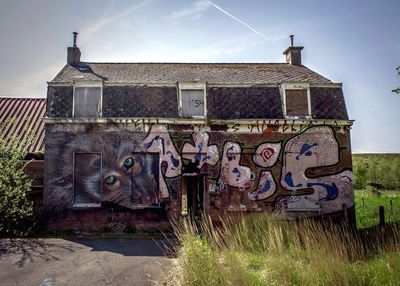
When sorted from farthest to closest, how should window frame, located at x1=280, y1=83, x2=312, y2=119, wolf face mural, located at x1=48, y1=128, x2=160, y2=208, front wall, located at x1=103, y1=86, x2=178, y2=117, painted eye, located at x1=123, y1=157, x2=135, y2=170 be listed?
window frame, located at x1=280, y1=83, x2=312, y2=119 → front wall, located at x1=103, y1=86, x2=178, y2=117 → painted eye, located at x1=123, y1=157, x2=135, y2=170 → wolf face mural, located at x1=48, y1=128, x2=160, y2=208

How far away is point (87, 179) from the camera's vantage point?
41.5 ft

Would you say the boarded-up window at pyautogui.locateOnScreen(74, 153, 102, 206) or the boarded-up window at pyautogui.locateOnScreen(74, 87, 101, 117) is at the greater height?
the boarded-up window at pyautogui.locateOnScreen(74, 87, 101, 117)

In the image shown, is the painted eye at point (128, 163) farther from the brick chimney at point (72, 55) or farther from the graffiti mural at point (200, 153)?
the brick chimney at point (72, 55)

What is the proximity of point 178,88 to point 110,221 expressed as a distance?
639cm

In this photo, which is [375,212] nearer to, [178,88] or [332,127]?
[332,127]

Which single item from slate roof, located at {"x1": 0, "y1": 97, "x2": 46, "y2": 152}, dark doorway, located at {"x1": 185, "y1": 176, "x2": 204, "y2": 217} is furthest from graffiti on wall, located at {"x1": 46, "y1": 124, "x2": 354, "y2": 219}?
slate roof, located at {"x1": 0, "y1": 97, "x2": 46, "y2": 152}

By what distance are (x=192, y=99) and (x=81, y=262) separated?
7967 mm

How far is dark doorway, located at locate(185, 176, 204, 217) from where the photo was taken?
45.5ft

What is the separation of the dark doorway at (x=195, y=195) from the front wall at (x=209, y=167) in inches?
43.0

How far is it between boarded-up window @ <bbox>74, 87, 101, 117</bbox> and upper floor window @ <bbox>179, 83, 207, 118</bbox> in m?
3.62

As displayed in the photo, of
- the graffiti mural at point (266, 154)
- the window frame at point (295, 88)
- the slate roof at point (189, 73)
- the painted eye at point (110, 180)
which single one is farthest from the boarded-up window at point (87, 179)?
the window frame at point (295, 88)

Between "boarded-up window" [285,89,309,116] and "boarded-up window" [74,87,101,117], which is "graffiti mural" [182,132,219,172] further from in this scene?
"boarded-up window" [74,87,101,117]

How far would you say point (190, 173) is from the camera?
12.8 m

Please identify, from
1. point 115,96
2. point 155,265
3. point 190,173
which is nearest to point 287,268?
point 155,265
